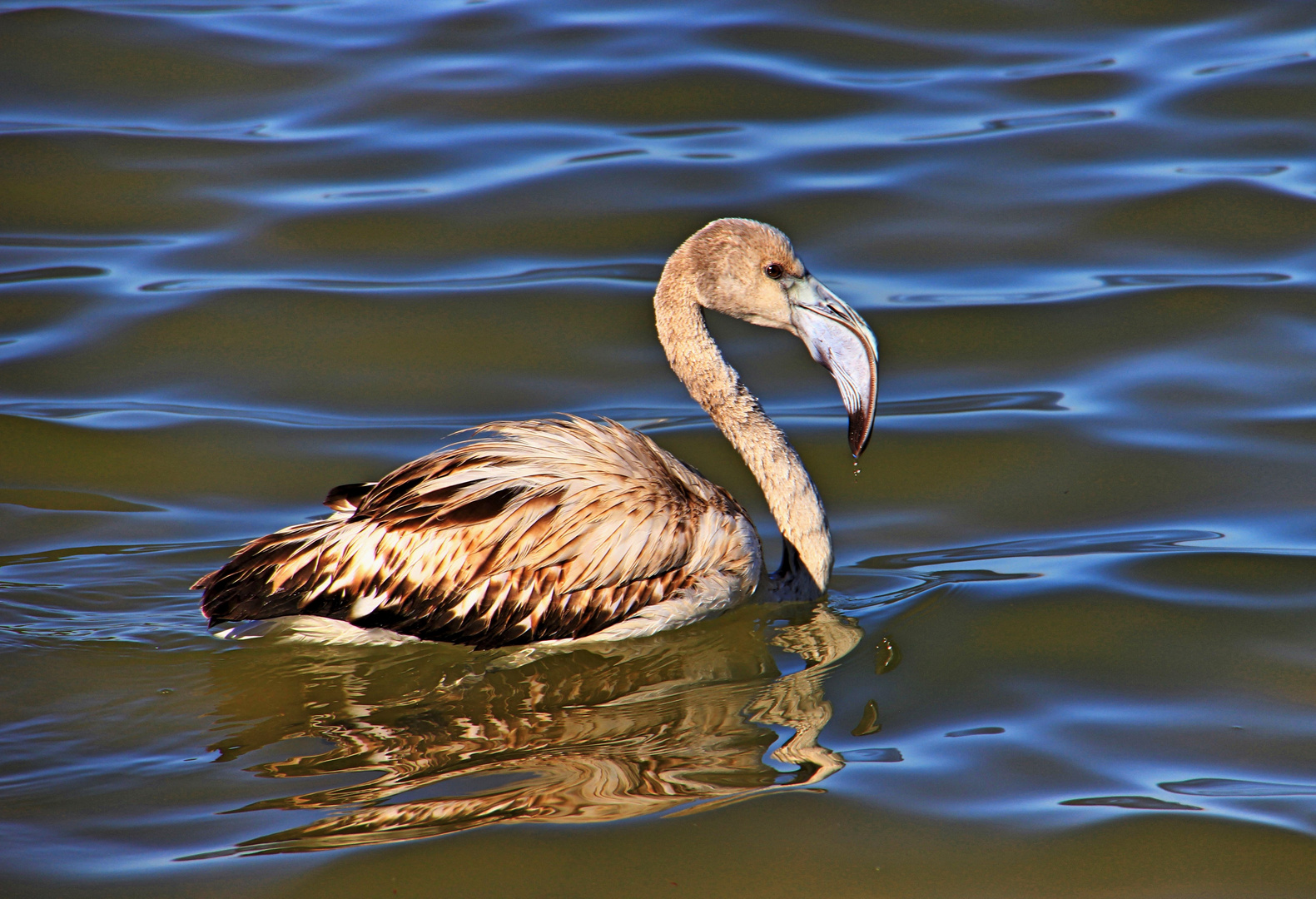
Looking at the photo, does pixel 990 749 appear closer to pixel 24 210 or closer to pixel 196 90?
pixel 24 210

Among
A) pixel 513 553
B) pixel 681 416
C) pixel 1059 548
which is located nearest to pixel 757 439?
pixel 513 553

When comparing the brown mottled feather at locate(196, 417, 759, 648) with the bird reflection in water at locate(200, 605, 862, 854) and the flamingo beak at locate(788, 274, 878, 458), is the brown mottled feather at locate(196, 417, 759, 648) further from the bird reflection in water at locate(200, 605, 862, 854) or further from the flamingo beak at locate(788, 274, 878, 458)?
the flamingo beak at locate(788, 274, 878, 458)

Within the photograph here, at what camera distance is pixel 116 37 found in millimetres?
11969

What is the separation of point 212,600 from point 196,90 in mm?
7317

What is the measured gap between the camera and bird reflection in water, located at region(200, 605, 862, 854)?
4.52 meters

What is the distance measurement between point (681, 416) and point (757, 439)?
1672mm

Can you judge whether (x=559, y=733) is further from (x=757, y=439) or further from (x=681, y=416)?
(x=681, y=416)

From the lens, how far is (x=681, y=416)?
25.6 ft

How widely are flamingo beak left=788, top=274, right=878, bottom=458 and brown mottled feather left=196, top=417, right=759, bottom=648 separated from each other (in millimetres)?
1016

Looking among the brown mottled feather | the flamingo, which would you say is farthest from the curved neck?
the brown mottled feather

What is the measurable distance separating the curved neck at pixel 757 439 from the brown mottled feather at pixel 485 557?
1.67ft

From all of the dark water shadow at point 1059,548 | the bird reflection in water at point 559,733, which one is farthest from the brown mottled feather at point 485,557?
the dark water shadow at point 1059,548

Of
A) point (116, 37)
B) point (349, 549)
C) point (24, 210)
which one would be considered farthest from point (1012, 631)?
point (116, 37)

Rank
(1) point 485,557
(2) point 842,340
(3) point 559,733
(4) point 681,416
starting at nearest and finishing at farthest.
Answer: (3) point 559,733 < (1) point 485,557 < (2) point 842,340 < (4) point 681,416
